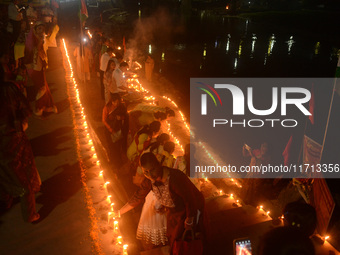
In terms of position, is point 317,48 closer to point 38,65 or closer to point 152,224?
point 38,65

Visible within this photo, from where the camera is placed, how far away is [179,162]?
481 cm

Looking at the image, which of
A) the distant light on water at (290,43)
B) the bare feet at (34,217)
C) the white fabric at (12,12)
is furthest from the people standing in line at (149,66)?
the distant light on water at (290,43)

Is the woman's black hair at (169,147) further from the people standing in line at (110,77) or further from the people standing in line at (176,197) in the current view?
the people standing in line at (110,77)

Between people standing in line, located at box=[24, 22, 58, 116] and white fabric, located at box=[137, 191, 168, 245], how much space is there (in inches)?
210

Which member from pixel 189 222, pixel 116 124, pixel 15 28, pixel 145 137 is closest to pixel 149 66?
pixel 15 28

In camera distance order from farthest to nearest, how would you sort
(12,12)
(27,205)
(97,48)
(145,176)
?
(12,12) → (97,48) → (27,205) → (145,176)

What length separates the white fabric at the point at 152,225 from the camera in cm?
387

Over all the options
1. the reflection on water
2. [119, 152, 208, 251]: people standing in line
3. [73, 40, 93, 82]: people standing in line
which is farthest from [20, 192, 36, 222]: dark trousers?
the reflection on water

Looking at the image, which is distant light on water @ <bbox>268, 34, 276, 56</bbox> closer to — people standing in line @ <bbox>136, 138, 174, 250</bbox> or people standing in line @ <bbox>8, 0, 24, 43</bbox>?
people standing in line @ <bbox>8, 0, 24, 43</bbox>

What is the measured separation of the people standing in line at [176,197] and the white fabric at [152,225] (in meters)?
0.21

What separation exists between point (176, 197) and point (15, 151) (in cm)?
236

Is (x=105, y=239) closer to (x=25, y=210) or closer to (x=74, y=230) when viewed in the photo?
(x=74, y=230)

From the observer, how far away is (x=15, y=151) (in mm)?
3918

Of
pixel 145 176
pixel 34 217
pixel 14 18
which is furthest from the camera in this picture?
pixel 14 18
